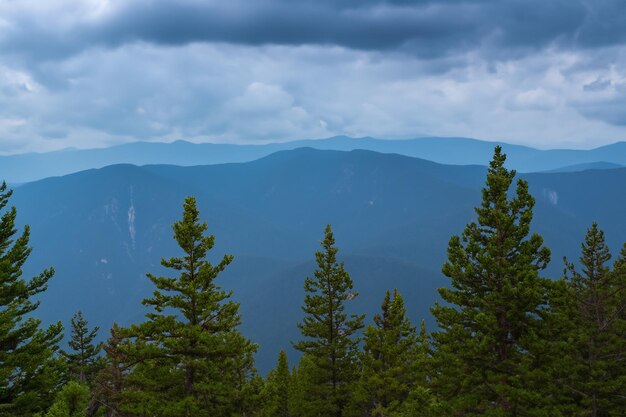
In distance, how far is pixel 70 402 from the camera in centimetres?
931

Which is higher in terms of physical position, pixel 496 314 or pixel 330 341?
pixel 496 314

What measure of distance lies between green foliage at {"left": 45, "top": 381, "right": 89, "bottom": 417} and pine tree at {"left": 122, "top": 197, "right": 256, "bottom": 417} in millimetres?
10852

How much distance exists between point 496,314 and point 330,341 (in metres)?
16.5

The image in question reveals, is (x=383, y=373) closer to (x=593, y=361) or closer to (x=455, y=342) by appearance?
(x=455, y=342)

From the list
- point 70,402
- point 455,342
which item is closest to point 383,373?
point 455,342

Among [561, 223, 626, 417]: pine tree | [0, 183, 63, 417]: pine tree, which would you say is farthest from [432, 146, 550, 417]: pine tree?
[0, 183, 63, 417]: pine tree

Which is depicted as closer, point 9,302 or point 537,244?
point 9,302

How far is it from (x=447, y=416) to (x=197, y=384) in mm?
10955

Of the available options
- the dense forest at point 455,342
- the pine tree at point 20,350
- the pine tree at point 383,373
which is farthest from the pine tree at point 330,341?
the pine tree at point 20,350

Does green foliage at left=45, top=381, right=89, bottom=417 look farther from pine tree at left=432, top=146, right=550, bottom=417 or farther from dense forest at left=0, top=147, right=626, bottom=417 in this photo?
pine tree at left=432, top=146, right=550, bottom=417

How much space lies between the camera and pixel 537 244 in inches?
853

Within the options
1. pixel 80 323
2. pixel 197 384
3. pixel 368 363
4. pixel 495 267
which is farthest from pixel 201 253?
pixel 80 323

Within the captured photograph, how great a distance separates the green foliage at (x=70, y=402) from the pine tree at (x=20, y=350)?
10.2 metres

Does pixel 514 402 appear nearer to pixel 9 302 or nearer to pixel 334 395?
pixel 334 395
